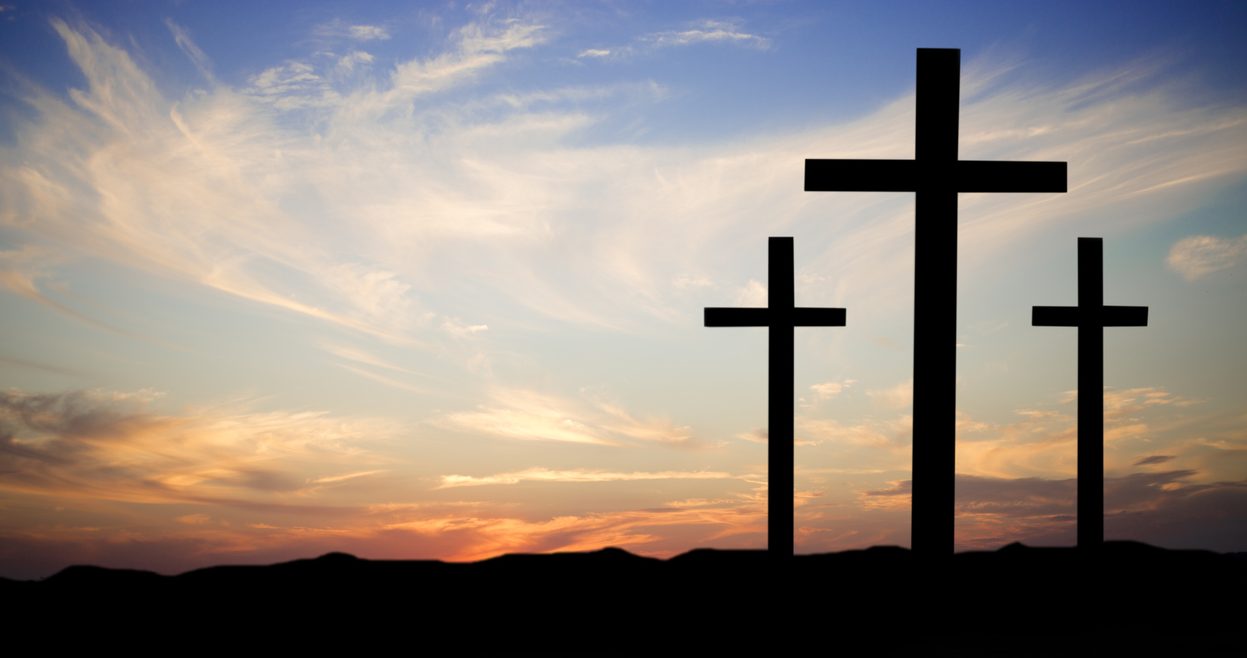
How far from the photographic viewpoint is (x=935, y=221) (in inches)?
339

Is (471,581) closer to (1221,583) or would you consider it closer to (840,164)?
(840,164)

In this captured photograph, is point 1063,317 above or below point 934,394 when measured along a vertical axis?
above

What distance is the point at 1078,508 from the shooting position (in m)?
12.2

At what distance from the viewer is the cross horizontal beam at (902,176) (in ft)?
28.6

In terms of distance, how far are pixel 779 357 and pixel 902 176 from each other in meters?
4.07

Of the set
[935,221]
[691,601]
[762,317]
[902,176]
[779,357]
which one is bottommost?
[691,601]

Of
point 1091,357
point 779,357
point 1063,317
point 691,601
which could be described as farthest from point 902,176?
point 1091,357

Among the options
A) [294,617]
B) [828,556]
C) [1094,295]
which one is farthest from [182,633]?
[1094,295]

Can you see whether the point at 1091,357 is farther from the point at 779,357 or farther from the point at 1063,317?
the point at 779,357

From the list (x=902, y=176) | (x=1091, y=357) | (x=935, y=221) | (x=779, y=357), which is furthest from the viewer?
(x=1091, y=357)

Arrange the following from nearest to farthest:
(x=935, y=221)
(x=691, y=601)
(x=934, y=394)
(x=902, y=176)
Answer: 1. (x=934, y=394)
2. (x=935, y=221)
3. (x=902, y=176)
4. (x=691, y=601)

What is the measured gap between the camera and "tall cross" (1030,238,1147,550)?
12.1 metres

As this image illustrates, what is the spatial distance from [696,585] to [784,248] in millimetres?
4245

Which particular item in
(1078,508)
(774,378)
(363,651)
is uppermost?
(774,378)
